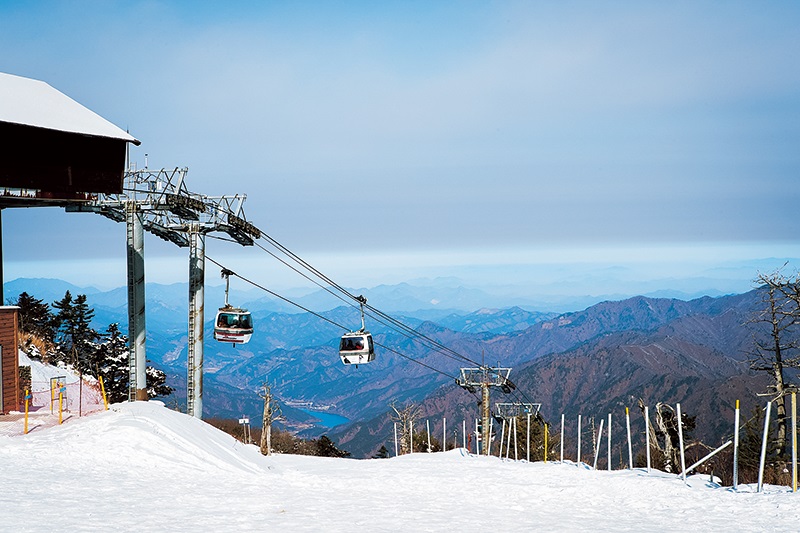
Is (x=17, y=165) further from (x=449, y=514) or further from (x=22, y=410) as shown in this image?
(x=449, y=514)

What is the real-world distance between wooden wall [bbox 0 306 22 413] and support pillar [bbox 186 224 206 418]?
287 inches

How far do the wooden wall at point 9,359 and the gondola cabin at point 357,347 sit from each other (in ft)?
48.3

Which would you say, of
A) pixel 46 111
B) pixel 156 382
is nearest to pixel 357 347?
pixel 46 111

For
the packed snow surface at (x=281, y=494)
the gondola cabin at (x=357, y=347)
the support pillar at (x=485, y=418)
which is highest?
the gondola cabin at (x=357, y=347)

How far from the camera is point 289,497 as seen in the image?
21.1m

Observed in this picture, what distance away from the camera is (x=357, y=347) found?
117 feet

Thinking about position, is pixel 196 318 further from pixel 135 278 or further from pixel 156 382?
pixel 156 382

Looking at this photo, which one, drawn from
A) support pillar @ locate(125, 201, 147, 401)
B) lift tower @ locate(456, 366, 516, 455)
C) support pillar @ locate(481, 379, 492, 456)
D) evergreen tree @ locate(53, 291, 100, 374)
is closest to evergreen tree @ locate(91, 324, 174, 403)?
evergreen tree @ locate(53, 291, 100, 374)

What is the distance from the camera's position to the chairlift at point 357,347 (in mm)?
35406

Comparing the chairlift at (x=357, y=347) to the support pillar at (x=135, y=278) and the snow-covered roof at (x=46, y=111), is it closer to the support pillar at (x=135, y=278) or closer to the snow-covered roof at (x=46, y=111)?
the support pillar at (x=135, y=278)

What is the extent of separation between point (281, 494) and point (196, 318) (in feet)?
48.4

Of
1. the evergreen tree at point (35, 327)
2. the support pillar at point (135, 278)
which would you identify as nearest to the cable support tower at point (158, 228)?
the support pillar at point (135, 278)

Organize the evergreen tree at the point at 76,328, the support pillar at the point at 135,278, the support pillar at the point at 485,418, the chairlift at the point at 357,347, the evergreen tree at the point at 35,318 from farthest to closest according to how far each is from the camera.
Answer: the evergreen tree at the point at 76,328 → the evergreen tree at the point at 35,318 → the support pillar at the point at 485,418 → the support pillar at the point at 135,278 → the chairlift at the point at 357,347

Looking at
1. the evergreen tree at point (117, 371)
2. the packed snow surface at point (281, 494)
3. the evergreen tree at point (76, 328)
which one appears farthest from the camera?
the evergreen tree at point (76, 328)
